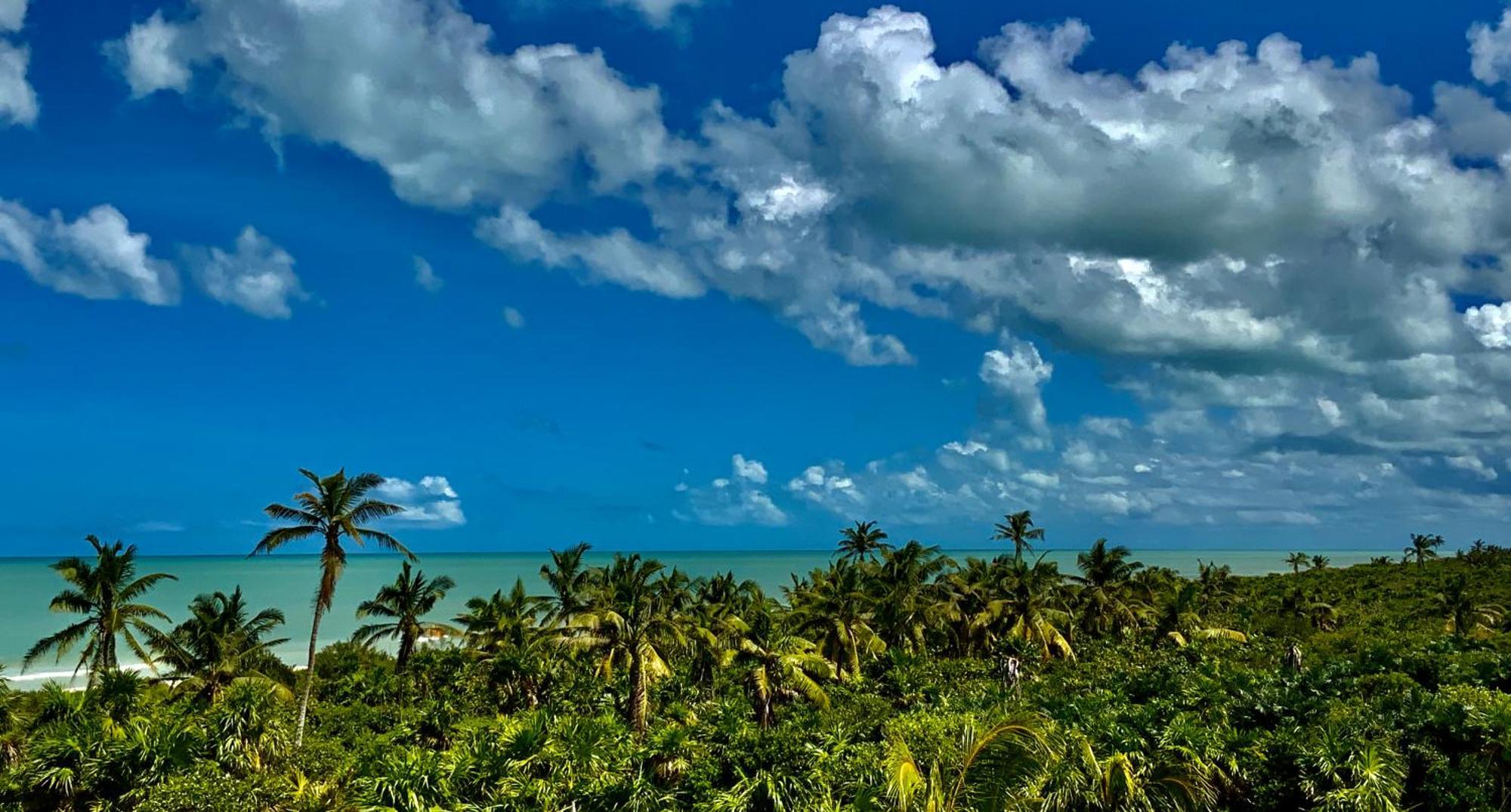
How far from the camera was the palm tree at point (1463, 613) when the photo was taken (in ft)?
236

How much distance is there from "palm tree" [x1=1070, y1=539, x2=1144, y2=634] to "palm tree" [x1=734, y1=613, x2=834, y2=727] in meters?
32.5

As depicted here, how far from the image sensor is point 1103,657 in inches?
2295

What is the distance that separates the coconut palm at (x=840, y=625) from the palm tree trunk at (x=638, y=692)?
52.2 ft

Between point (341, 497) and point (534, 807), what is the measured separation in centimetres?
2163

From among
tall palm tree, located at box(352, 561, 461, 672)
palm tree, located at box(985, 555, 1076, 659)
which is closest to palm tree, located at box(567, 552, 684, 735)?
tall palm tree, located at box(352, 561, 461, 672)

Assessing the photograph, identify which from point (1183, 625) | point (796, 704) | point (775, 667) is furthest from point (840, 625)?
point (1183, 625)

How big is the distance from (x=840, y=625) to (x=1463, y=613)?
55.3m

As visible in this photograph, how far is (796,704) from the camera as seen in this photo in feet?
165

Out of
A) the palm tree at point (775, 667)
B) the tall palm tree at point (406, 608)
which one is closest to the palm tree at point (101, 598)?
the tall palm tree at point (406, 608)

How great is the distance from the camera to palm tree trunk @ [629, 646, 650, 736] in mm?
43156

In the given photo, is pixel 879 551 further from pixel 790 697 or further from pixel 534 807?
pixel 534 807

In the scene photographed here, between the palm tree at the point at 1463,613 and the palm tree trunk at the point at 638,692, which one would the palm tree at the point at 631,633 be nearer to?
the palm tree trunk at the point at 638,692

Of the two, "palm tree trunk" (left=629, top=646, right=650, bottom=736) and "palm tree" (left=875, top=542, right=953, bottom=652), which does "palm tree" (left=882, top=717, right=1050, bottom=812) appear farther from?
"palm tree" (left=875, top=542, right=953, bottom=652)

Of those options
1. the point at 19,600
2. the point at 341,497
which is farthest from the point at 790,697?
the point at 19,600
